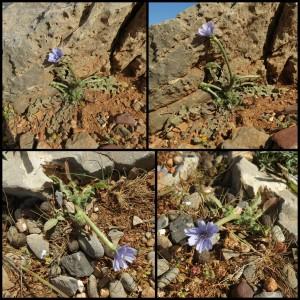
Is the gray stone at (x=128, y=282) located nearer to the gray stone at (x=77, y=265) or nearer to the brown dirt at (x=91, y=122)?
the gray stone at (x=77, y=265)


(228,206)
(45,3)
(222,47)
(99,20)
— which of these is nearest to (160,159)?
(228,206)

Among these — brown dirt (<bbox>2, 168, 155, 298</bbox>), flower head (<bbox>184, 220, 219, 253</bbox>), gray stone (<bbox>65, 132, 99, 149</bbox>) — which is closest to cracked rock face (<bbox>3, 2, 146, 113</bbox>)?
gray stone (<bbox>65, 132, 99, 149</bbox>)

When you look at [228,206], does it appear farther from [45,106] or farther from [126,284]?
[45,106]

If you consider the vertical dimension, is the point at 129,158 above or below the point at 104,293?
above

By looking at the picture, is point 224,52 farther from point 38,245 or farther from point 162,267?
point 38,245

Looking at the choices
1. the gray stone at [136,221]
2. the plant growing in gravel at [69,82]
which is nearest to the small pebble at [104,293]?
the gray stone at [136,221]

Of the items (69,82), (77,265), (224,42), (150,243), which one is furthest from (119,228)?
(224,42)
